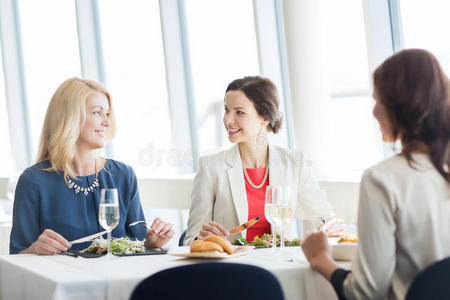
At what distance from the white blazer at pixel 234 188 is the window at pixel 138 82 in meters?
2.58

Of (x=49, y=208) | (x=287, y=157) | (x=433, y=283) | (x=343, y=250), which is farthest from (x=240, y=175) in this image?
(x=433, y=283)

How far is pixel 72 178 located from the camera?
295 cm

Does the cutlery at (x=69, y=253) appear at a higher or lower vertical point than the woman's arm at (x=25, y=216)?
lower

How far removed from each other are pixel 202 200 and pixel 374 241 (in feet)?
Answer: 5.50

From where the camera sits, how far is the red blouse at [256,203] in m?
3.15

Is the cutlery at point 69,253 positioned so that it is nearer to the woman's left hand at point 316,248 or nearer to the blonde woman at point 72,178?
the blonde woman at point 72,178

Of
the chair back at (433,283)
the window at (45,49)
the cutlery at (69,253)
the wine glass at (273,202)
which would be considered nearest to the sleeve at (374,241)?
the chair back at (433,283)

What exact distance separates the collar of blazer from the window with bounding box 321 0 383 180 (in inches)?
49.6

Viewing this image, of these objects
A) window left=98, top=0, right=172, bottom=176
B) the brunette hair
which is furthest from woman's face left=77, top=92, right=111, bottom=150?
window left=98, top=0, right=172, bottom=176

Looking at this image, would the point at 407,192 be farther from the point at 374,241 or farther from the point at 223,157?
the point at 223,157

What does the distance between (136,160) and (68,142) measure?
339 cm

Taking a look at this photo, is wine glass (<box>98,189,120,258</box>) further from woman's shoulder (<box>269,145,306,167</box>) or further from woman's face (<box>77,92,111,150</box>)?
woman's shoulder (<box>269,145,306,167</box>)

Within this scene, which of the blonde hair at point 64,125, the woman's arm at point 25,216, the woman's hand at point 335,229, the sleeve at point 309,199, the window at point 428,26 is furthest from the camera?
the window at point 428,26

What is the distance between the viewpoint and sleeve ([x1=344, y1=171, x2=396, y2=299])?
1.67 metres
